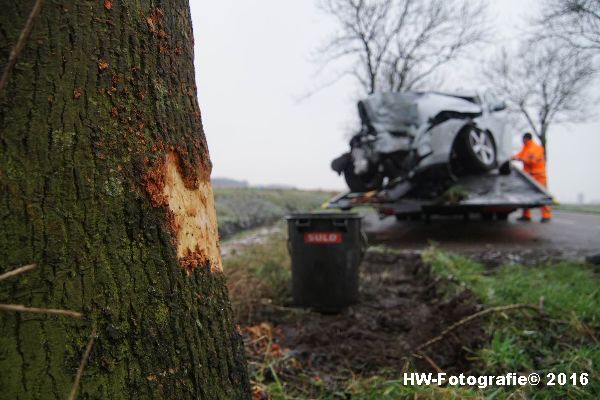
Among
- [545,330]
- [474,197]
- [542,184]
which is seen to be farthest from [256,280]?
[542,184]

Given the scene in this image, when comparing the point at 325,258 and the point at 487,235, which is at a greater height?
the point at 325,258

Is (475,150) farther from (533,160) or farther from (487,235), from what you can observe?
(533,160)

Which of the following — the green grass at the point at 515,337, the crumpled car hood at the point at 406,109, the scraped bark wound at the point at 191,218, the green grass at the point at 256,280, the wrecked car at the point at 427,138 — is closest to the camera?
the scraped bark wound at the point at 191,218

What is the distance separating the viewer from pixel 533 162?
1033 centimetres

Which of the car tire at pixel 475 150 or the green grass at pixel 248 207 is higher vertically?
the car tire at pixel 475 150

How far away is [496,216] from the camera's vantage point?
10.6 m

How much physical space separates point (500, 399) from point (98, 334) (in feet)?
5.89

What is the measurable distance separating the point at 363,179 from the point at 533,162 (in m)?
4.00

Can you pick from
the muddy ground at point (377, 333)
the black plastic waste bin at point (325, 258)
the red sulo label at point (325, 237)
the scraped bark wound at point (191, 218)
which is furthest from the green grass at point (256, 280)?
the scraped bark wound at point (191, 218)

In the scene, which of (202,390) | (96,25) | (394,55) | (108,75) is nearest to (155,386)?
(202,390)

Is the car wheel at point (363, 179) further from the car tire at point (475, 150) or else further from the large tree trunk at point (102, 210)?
the large tree trunk at point (102, 210)

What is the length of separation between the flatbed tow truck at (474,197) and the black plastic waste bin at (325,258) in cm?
444

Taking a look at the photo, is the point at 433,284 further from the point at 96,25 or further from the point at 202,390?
the point at 96,25

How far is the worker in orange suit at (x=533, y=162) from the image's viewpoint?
1030cm
